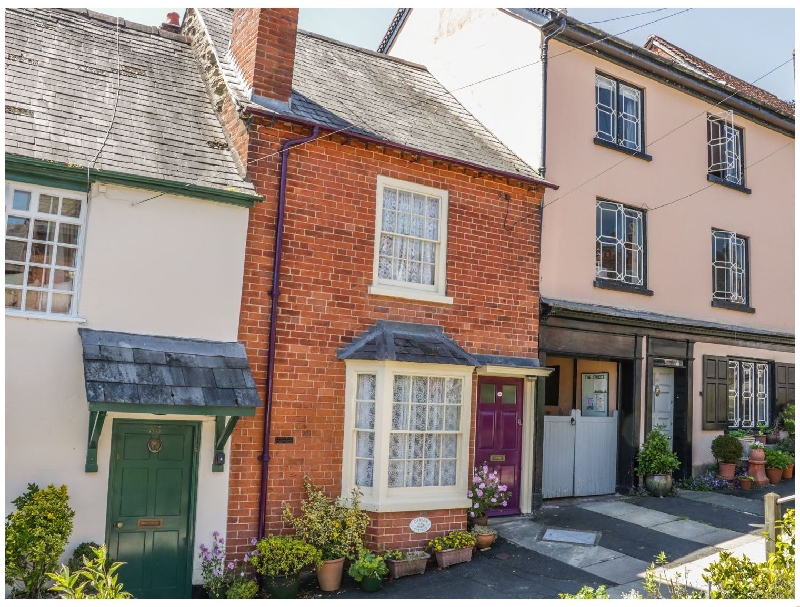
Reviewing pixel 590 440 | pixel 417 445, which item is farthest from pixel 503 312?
pixel 590 440

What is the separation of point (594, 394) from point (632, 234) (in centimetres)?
333

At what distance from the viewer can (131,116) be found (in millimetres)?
9797

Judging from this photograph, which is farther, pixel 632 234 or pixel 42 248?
pixel 632 234

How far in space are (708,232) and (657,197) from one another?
1761 mm

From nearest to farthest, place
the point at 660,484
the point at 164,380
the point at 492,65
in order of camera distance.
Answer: the point at 164,380 < the point at 660,484 < the point at 492,65

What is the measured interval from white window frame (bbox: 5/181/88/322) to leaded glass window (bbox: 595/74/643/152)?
9545 millimetres

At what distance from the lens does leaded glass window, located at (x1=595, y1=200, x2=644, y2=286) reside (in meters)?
13.6

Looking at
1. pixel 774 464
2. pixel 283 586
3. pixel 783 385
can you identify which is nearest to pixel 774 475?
pixel 774 464

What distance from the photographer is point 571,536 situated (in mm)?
10852

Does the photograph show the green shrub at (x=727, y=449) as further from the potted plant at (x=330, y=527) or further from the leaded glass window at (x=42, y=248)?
the leaded glass window at (x=42, y=248)

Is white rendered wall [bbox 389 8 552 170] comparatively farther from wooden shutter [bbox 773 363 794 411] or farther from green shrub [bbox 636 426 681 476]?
wooden shutter [bbox 773 363 794 411]

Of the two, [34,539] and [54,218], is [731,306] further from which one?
[34,539]

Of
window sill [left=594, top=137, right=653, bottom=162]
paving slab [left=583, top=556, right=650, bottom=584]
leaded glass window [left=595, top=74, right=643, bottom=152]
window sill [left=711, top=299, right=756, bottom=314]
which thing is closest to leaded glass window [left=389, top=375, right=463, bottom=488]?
paving slab [left=583, top=556, right=650, bottom=584]

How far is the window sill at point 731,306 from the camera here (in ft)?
50.4
